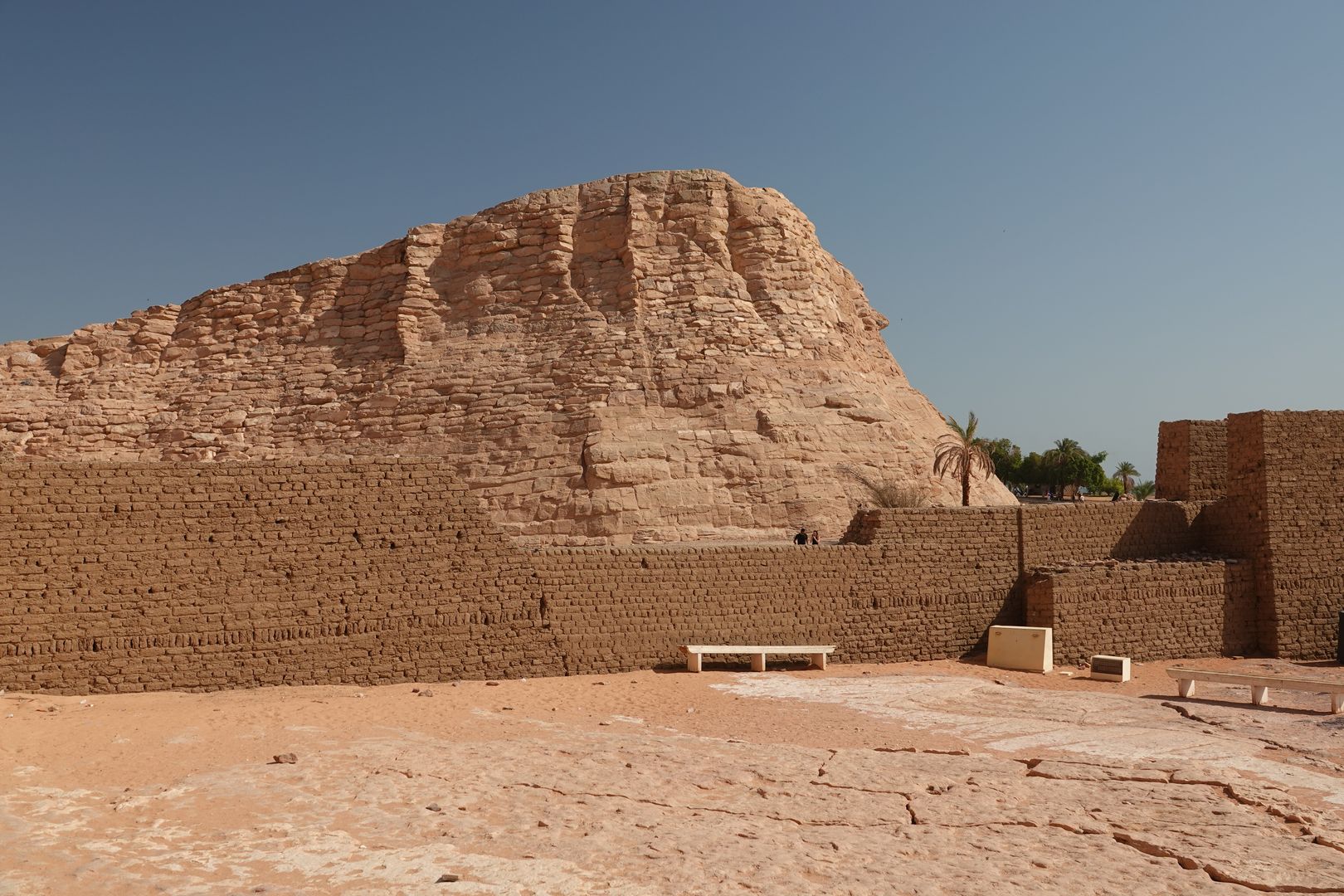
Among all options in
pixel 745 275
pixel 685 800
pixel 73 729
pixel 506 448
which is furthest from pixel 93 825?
pixel 745 275

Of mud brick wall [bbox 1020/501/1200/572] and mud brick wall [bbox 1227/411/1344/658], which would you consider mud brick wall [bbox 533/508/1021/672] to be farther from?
mud brick wall [bbox 1227/411/1344/658]

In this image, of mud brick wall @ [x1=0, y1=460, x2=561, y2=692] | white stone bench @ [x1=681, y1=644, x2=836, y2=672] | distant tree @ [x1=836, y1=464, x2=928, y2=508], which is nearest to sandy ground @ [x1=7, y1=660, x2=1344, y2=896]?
mud brick wall @ [x1=0, y1=460, x2=561, y2=692]

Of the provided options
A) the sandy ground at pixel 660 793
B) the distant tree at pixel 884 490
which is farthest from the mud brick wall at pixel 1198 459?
the distant tree at pixel 884 490

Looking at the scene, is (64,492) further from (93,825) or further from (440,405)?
(440,405)

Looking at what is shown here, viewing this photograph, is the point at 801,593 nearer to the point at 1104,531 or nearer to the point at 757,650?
the point at 757,650

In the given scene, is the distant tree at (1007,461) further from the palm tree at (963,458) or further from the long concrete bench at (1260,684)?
the long concrete bench at (1260,684)

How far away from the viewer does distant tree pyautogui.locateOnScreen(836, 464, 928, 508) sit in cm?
1955

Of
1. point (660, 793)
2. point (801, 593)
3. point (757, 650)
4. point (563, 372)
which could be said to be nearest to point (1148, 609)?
point (801, 593)

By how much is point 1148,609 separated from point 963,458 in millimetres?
8994

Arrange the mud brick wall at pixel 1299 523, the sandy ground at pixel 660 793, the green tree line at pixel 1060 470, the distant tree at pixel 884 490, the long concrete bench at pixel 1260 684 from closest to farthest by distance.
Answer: the sandy ground at pixel 660 793
the long concrete bench at pixel 1260 684
the mud brick wall at pixel 1299 523
the distant tree at pixel 884 490
the green tree line at pixel 1060 470

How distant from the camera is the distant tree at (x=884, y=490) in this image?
64.1 ft

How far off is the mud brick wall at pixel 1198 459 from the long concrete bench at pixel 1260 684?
4426 mm

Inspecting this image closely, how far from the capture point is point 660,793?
Answer: 6.56 meters

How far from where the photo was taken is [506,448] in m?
20.7
